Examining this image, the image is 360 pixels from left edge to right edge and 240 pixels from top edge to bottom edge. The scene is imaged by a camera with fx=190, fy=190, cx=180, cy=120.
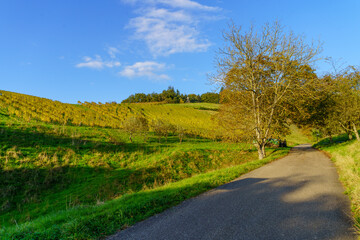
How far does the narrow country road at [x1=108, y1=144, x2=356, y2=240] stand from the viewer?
13.5ft

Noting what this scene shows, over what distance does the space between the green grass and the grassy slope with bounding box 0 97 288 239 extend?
0.07ft

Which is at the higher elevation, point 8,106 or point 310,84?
point 8,106

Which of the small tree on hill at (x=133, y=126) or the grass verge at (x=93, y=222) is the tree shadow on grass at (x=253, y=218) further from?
the small tree on hill at (x=133, y=126)

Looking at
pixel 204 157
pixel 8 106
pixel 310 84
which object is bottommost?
pixel 204 157

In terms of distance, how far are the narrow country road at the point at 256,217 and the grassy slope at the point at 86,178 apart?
0.77 metres

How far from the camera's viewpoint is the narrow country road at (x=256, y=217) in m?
4.10

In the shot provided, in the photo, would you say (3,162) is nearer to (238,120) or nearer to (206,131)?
(238,120)

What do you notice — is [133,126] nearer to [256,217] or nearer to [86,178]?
[86,178]

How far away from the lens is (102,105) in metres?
44.8

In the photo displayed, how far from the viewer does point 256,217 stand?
4840 mm

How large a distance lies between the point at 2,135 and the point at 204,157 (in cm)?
2085

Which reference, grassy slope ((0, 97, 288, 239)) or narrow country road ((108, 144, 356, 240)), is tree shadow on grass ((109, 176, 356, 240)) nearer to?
narrow country road ((108, 144, 356, 240))

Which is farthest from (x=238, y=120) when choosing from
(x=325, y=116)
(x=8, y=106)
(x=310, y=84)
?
(x=8, y=106)

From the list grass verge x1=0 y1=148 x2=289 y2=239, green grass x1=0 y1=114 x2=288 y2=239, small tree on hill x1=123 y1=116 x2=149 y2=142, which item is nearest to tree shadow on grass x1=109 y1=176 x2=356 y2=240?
grass verge x1=0 y1=148 x2=289 y2=239
